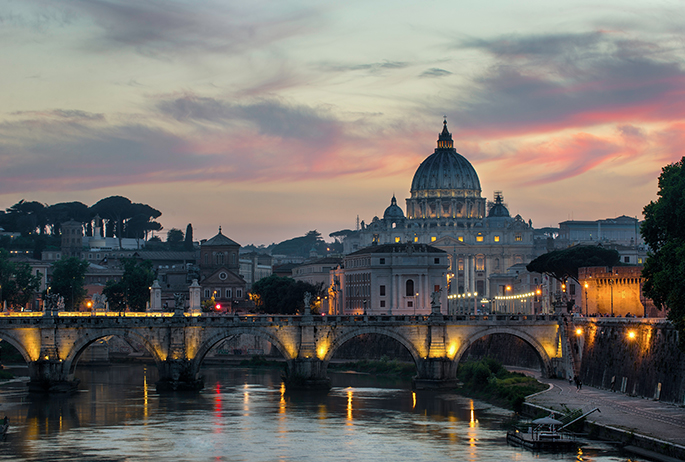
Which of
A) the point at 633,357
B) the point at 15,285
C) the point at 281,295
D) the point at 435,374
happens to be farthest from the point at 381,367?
the point at 15,285

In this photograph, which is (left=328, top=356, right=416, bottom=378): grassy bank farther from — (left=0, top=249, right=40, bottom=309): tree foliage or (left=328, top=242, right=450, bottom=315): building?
(left=0, top=249, right=40, bottom=309): tree foliage

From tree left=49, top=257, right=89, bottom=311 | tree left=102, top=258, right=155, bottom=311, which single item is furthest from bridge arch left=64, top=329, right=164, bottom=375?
tree left=49, top=257, right=89, bottom=311

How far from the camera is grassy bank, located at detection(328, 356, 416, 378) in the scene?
8469 cm

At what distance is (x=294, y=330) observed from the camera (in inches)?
2761

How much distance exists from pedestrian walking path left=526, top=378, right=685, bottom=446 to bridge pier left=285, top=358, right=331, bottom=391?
592 inches

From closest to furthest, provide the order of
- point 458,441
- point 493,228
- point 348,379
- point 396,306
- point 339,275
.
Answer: point 458,441, point 348,379, point 396,306, point 339,275, point 493,228

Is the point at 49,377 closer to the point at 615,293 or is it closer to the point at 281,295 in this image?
the point at 615,293

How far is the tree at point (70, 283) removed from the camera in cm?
12519

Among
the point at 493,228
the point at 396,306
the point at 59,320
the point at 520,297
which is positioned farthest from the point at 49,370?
the point at 493,228

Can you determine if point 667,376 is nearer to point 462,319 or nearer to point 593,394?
point 593,394

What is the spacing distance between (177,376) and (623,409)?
30.1 meters

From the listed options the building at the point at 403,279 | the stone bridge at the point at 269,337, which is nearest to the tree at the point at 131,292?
the building at the point at 403,279

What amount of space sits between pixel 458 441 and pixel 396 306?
70763 mm

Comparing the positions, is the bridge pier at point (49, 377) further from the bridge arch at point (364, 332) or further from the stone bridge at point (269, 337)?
the bridge arch at point (364, 332)
